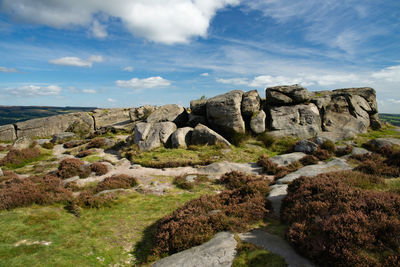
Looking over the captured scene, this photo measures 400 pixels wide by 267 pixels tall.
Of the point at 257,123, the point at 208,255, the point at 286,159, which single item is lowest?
the point at 208,255

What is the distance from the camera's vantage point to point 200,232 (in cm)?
859

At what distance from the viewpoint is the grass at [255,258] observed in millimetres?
6191

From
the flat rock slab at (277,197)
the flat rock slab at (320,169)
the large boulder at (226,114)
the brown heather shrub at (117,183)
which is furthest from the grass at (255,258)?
the large boulder at (226,114)

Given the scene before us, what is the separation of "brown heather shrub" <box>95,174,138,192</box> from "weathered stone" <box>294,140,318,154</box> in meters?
17.3

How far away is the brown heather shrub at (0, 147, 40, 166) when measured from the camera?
23600 mm

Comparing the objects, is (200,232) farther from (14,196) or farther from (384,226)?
(14,196)

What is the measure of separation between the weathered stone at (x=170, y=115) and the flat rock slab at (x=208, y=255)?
2522 centimetres

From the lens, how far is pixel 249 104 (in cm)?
2919

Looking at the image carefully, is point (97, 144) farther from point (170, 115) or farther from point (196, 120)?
point (196, 120)

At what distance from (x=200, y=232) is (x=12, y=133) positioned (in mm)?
43550

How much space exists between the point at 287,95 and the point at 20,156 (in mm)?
35338

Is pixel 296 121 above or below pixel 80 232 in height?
above

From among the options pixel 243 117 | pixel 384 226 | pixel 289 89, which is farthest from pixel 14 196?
pixel 289 89

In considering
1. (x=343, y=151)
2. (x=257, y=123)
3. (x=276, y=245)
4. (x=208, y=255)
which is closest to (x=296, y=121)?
(x=257, y=123)
